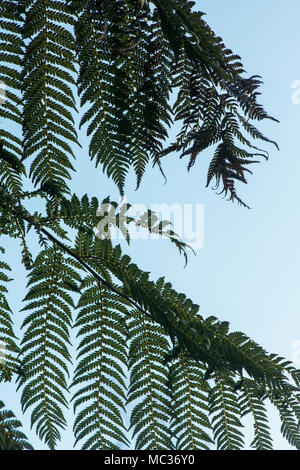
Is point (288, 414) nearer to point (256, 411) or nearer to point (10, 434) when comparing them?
point (256, 411)

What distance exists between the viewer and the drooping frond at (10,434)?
38.8 inches

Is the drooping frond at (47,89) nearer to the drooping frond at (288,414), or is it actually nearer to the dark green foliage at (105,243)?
the dark green foliage at (105,243)

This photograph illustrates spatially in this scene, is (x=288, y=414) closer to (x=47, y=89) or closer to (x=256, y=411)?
(x=256, y=411)

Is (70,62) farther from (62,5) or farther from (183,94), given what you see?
(183,94)

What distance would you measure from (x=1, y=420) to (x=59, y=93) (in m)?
1.03

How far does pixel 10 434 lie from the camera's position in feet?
3.35

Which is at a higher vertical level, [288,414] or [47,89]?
[47,89]

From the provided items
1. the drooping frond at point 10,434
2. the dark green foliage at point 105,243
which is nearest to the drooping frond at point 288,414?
the dark green foliage at point 105,243

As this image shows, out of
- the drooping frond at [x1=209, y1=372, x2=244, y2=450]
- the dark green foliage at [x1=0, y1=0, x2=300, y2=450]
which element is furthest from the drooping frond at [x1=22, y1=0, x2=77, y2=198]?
the drooping frond at [x1=209, y1=372, x2=244, y2=450]

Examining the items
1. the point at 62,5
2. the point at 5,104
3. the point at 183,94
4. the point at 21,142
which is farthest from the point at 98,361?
the point at 62,5

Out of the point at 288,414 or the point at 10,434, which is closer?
the point at 10,434

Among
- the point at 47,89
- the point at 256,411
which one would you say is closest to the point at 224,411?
the point at 256,411

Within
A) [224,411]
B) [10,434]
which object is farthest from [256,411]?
[10,434]

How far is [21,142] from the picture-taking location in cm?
161
